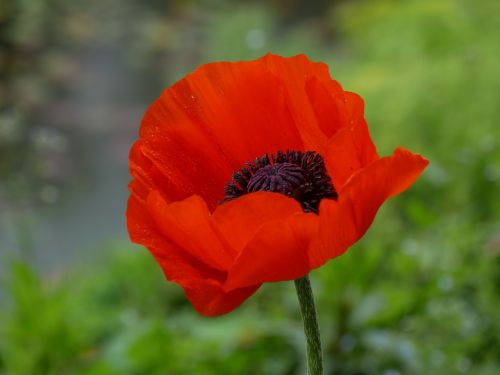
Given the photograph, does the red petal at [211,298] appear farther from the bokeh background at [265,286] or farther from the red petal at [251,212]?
the bokeh background at [265,286]

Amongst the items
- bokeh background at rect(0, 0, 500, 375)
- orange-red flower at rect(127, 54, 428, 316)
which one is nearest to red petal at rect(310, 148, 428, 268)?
orange-red flower at rect(127, 54, 428, 316)

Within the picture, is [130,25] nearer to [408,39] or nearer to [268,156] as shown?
[408,39]

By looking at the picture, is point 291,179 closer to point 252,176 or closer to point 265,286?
point 252,176

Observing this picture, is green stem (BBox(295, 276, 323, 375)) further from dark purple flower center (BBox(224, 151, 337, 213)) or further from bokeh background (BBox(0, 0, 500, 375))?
bokeh background (BBox(0, 0, 500, 375))

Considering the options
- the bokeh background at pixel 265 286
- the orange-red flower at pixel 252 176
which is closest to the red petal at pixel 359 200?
the orange-red flower at pixel 252 176

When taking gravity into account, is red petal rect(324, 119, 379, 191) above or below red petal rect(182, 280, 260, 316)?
above

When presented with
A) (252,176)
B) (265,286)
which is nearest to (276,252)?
(252,176)
